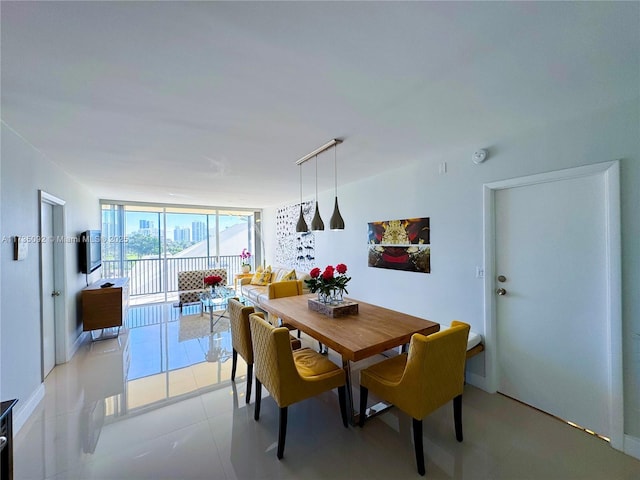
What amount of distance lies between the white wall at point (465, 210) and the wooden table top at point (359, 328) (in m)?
0.72

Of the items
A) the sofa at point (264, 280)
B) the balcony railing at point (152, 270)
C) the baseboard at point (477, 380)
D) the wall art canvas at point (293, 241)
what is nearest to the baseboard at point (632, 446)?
the baseboard at point (477, 380)

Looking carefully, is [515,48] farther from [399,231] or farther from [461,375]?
[399,231]

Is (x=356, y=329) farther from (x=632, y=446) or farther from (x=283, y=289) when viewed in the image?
(x=632, y=446)

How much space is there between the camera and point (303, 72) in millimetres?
1425

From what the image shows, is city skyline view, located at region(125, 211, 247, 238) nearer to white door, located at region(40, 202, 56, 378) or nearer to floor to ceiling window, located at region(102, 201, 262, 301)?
floor to ceiling window, located at region(102, 201, 262, 301)

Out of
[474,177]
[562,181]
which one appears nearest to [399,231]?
[474,177]

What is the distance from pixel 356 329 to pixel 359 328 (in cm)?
4

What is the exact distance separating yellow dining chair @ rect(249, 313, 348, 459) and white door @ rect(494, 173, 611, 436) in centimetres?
167

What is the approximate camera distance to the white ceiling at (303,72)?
1069 mm

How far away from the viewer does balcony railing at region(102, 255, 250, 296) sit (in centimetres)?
616

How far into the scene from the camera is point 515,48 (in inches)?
50.0

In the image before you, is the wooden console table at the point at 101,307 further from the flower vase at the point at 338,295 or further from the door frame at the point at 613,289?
the door frame at the point at 613,289

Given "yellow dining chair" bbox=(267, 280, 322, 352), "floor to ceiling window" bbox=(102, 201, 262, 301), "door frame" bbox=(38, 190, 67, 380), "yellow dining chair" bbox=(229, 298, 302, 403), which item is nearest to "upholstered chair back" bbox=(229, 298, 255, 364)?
"yellow dining chair" bbox=(229, 298, 302, 403)

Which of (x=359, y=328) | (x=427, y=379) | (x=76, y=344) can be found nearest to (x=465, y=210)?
(x=359, y=328)
